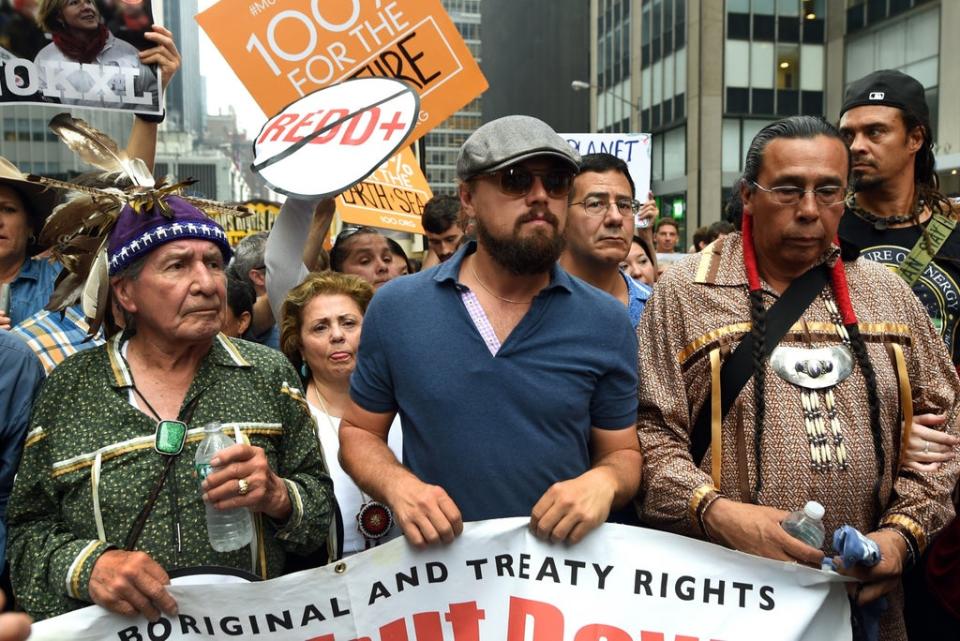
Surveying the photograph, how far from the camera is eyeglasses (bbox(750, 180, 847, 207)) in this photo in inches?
101

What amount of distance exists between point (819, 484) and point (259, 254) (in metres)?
3.73

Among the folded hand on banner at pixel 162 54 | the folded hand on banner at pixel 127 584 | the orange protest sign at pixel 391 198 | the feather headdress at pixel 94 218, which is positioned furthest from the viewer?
the orange protest sign at pixel 391 198

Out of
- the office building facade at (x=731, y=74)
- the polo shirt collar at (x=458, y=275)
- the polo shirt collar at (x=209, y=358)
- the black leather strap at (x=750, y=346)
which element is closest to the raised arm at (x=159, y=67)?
the polo shirt collar at (x=209, y=358)

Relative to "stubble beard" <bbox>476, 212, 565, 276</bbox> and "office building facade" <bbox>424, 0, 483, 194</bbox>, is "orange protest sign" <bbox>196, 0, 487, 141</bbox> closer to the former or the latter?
"stubble beard" <bbox>476, 212, 565, 276</bbox>

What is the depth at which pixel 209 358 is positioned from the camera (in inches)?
104

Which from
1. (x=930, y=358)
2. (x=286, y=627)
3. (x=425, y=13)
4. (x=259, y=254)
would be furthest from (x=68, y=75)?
(x=930, y=358)

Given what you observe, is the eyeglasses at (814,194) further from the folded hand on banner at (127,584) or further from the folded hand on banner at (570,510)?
the folded hand on banner at (127,584)

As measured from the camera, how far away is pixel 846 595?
2.42m

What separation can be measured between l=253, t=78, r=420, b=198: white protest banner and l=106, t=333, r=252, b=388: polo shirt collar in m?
0.73

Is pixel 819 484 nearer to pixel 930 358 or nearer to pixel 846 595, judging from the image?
pixel 846 595

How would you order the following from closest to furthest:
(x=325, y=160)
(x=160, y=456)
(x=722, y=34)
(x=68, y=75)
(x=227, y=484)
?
(x=227, y=484) < (x=160, y=456) < (x=325, y=160) < (x=68, y=75) < (x=722, y=34)

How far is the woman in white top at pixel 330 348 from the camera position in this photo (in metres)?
3.18

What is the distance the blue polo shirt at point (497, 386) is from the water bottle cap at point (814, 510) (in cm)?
55

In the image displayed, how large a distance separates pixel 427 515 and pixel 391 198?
17.8ft
